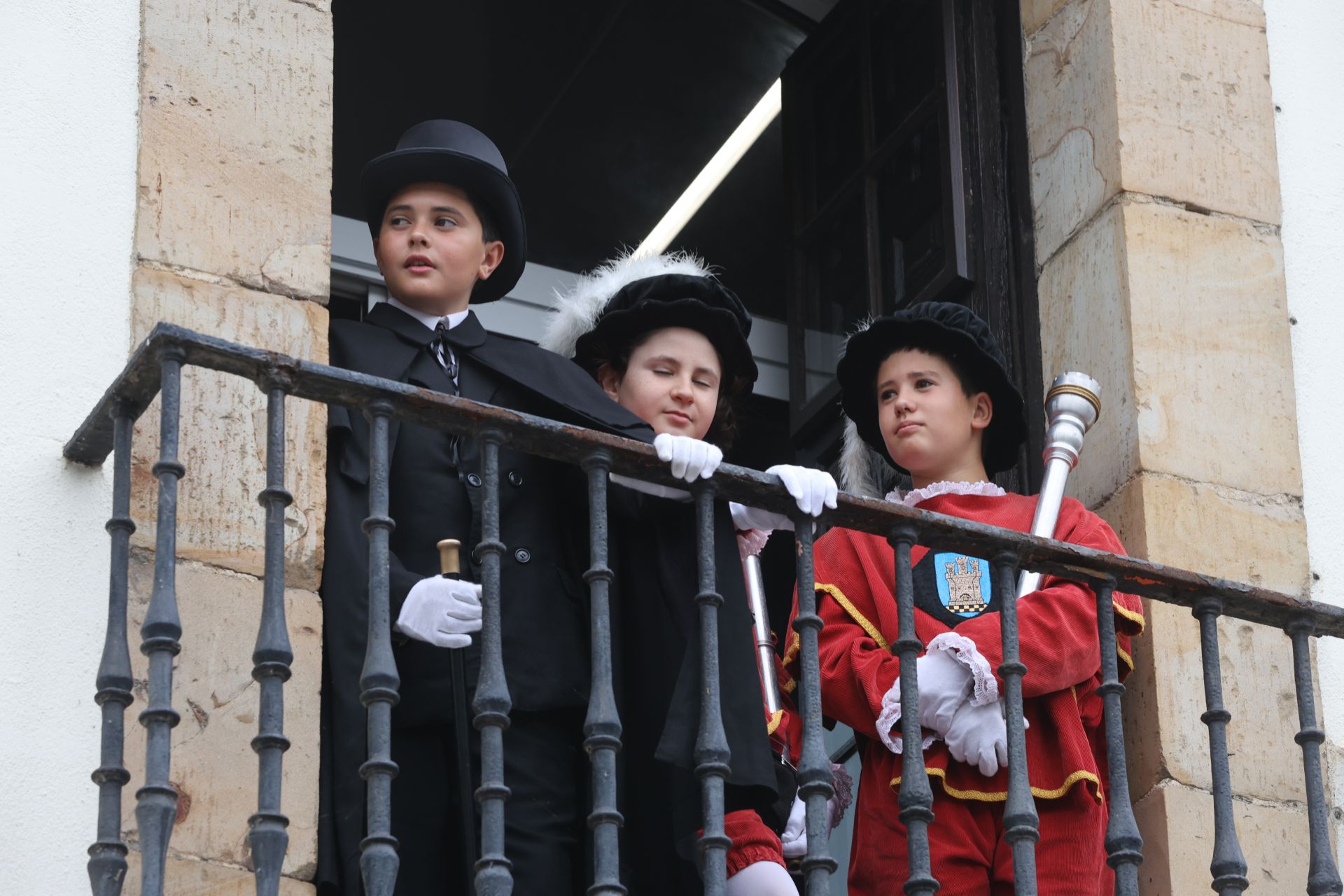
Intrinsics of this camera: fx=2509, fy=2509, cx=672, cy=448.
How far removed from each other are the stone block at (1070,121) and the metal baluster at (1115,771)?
4.76 feet

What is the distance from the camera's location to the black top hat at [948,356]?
5.30m

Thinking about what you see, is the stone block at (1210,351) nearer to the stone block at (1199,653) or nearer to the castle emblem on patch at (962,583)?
the stone block at (1199,653)

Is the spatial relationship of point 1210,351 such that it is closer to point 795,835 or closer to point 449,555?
point 795,835

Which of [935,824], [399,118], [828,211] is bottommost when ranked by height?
[935,824]

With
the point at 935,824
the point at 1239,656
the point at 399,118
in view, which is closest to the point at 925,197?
the point at 1239,656

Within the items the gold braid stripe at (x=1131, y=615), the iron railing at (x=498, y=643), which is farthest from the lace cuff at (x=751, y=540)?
the gold braid stripe at (x=1131, y=615)

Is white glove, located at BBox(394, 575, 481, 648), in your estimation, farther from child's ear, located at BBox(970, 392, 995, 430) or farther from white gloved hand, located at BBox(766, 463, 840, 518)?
child's ear, located at BBox(970, 392, 995, 430)

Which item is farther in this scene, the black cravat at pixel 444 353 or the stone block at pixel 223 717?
the black cravat at pixel 444 353

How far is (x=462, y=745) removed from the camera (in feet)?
14.0

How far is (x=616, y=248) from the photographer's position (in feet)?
27.5

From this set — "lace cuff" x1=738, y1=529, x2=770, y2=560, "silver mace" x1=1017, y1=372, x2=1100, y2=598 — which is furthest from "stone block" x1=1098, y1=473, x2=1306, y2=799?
"lace cuff" x1=738, y1=529, x2=770, y2=560

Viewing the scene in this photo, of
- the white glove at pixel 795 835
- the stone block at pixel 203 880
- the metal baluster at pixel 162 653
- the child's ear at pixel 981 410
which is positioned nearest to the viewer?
the metal baluster at pixel 162 653

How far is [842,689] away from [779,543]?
2.59 m

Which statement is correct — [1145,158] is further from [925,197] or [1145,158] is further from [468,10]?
[468,10]
